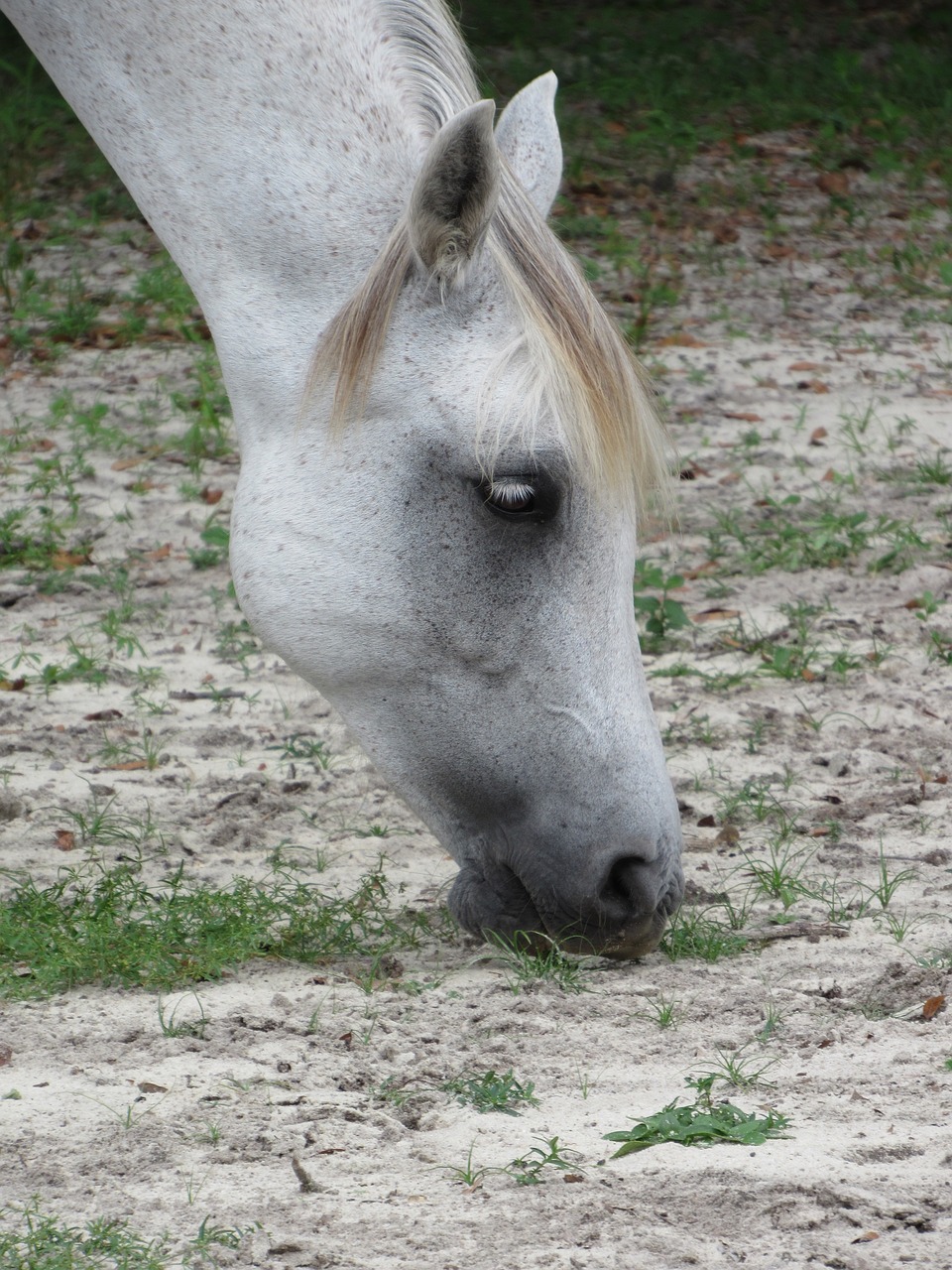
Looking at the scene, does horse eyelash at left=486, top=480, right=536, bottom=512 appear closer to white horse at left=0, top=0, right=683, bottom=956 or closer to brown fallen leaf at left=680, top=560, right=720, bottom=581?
white horse at left=0, top=0, right=683, bottom=956

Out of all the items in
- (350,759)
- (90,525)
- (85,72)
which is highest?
(85,72)

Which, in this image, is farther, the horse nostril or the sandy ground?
the horse nostril

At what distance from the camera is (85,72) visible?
2801 mm

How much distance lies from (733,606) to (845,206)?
16.2 feet

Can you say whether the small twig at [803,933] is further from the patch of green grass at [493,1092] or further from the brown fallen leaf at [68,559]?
the brown fallen leaf at [68,559]

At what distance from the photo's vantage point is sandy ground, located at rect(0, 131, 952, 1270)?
1975mm

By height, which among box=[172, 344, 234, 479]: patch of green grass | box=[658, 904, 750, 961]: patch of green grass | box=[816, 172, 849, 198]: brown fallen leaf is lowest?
box=[658, 904, 750, 961]: patch of green grass

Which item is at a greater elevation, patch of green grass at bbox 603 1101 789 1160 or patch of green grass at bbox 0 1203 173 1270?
patch of green grass at bbox 603 1101 789 1160

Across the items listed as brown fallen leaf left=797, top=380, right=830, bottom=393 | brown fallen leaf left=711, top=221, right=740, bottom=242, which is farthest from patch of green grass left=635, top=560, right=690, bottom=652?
brown fallen leaf left=711, top=221, right=740, bottom=242

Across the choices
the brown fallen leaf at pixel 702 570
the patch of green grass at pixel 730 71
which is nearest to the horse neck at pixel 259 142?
the brown fallen leaf at pixel 702 570

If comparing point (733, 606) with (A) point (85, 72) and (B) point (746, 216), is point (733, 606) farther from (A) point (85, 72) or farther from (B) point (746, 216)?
(B) point (746, 216)

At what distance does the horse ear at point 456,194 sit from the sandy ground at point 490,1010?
1141mm

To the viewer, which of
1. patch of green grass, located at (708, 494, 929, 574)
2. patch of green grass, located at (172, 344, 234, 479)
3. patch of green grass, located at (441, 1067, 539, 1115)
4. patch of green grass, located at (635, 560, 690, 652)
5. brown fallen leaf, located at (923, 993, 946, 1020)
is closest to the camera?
patch of green grass, located at (441, 1067, 539, 1115)

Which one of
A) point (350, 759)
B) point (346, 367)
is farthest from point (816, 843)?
point (346, 367)
